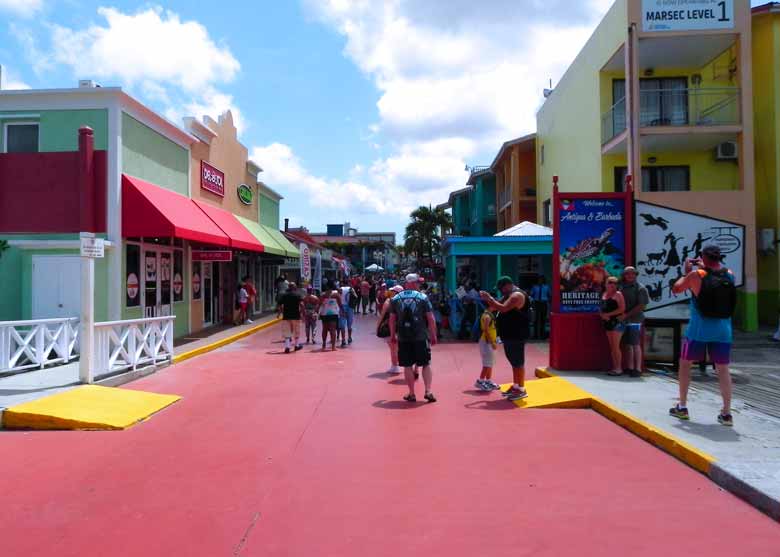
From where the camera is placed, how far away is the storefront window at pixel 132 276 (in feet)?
49.1

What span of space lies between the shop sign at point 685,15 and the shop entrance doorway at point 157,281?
50.7 ft

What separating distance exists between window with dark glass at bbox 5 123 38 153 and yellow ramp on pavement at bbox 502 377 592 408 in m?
12.2

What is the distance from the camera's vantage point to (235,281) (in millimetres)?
24984

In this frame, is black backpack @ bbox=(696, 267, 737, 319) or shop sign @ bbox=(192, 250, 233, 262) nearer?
black backpack @ bbox=(696, 267, 737, 319)

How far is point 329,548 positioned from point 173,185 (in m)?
15.1

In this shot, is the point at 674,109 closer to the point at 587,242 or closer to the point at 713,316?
the point at 587,242

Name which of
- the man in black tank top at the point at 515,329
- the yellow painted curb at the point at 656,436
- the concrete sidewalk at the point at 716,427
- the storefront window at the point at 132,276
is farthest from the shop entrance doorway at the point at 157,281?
the yellow painted curb at the point at 656,436

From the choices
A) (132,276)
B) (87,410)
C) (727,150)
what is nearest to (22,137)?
(132,276)

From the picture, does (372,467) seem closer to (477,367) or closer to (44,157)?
(477,367)

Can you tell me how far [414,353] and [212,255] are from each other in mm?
12033

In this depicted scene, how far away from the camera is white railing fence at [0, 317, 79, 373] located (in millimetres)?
10562

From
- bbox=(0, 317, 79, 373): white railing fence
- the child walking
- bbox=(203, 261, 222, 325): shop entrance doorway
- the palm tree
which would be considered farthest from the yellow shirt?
the palm tree

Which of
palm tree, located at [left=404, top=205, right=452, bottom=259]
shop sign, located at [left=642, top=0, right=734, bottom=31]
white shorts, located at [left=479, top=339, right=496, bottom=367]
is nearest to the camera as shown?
white shorts, located at [left=479, top=339, right=496, bottom=367]

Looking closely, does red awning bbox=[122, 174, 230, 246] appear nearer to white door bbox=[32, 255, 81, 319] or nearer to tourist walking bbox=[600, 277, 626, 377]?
white door bbox=[32, 255, 81, 319]
